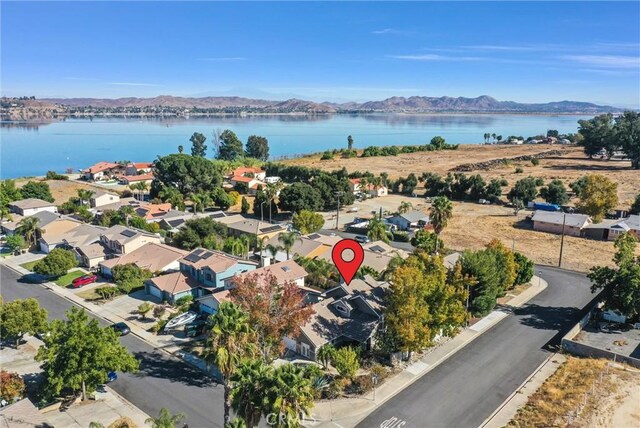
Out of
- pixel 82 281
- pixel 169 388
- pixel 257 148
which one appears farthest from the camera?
pixel 257 148

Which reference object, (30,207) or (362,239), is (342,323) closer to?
(362,239)

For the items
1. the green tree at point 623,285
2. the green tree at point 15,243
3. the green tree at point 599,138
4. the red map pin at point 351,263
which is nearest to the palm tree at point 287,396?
the red map pin at point 351,263

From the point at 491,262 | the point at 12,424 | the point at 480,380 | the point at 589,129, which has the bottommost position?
the point at 480,380

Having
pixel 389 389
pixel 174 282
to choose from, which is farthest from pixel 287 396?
pixel 174 282

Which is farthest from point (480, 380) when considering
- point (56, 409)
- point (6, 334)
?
point (6, 334)

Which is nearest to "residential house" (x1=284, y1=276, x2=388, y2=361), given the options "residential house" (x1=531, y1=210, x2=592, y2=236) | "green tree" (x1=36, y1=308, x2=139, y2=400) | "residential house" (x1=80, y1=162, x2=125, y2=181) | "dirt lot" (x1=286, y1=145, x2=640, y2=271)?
"green tree" (x1=36, y1=308, x2=139, y2=400)

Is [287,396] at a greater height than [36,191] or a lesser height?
Result: greater

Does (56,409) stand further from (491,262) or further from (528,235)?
(528,235)
